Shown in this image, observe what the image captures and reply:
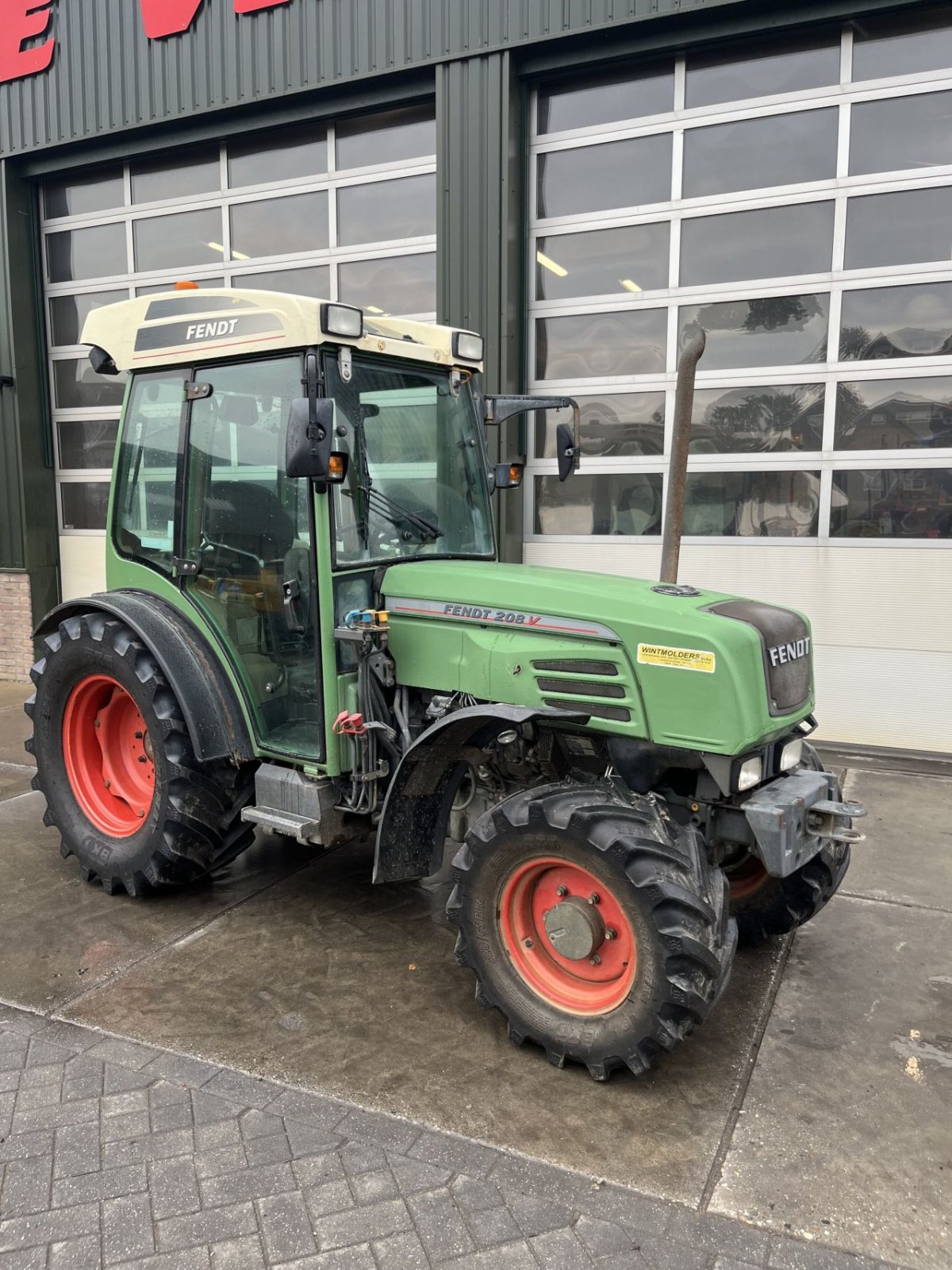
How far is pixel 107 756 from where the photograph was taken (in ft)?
14.7

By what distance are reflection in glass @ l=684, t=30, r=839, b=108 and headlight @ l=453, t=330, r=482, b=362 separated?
404cm

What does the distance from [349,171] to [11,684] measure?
5.88 m

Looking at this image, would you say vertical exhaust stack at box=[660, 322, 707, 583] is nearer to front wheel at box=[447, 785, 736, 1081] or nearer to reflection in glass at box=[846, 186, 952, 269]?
front wheel at box=[447, 785, 736, 1081]

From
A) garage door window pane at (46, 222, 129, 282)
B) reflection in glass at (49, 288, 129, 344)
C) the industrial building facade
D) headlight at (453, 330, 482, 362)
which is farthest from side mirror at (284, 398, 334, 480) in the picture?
reflection in glass at (49, 288, 129, 344)

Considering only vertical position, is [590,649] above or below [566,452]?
below

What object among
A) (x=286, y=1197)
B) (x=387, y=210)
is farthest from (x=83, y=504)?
(x=286, y=1197)

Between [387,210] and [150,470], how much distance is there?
15.1 feet

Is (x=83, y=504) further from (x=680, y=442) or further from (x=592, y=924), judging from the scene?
(x=592, y=924)

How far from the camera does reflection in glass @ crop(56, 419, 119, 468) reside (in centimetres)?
923

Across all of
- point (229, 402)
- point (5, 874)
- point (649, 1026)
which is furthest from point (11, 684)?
point (649, 1026)

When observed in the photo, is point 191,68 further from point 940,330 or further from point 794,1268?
point 794,1268

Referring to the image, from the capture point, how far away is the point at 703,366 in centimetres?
693

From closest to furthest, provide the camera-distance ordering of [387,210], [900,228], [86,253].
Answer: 1. [900,228]
2. [387,210]
3. [86,253]

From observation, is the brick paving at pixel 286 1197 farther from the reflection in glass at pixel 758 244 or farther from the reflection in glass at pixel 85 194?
the reflection in glass at pixel 85 194
